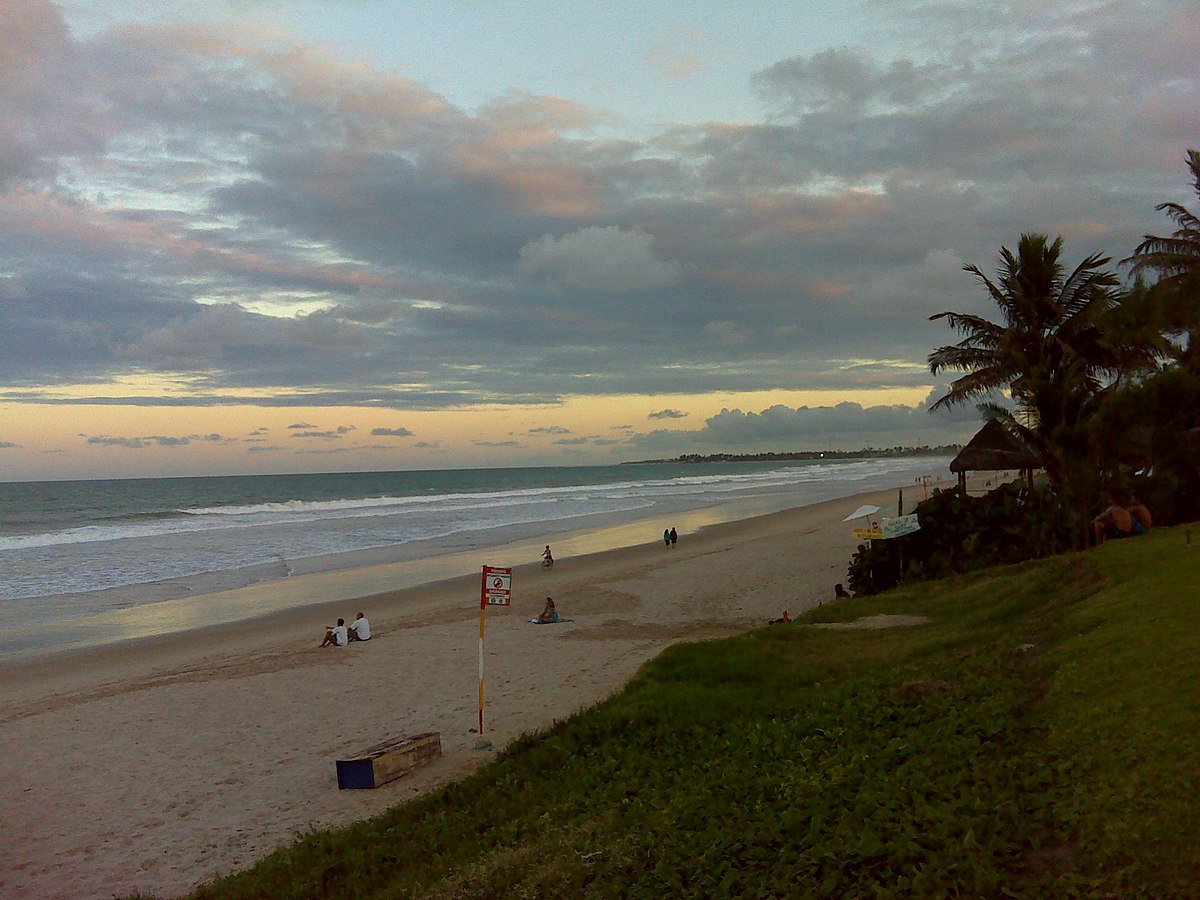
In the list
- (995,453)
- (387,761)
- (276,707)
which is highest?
(995,453)

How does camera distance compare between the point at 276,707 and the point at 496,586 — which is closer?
the point at 496,586

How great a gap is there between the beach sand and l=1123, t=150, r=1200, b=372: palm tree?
32.0 ft

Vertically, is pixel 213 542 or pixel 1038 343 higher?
pixel 1038 343

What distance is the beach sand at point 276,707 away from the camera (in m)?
9.02

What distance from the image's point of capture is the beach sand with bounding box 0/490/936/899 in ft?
29.6

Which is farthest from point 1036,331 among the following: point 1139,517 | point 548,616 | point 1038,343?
point 548,616

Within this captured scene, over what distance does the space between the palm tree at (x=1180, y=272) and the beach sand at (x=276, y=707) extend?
32.0ft

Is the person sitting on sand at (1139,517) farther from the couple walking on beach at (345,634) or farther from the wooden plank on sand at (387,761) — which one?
the couple walking on beach at (345,634)

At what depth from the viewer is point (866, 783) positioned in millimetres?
6293

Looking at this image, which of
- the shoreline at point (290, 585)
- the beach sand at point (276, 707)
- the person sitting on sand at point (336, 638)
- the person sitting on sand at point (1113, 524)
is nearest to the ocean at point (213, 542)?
the shoreline at point (290, 585)

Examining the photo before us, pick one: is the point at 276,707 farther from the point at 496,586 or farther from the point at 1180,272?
the point at 1180,272

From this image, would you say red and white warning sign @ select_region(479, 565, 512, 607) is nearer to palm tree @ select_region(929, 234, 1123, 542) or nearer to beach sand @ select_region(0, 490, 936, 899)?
beach sand @ select_region(0, 490, 936, 899)

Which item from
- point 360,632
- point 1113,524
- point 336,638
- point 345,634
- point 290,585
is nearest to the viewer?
point 1113,524

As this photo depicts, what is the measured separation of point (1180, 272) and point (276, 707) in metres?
23.4
